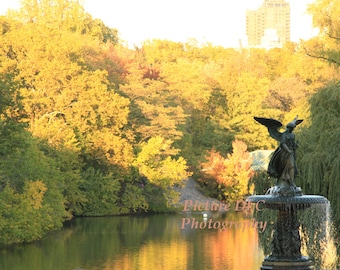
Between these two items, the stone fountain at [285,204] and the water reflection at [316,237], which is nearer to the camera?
the stone fountain at [285,204]

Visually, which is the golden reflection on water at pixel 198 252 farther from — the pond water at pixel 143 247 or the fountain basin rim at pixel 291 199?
the fountain basin rim at pixel 291 199

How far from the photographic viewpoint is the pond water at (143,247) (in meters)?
28.2

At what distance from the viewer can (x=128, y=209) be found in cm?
4441

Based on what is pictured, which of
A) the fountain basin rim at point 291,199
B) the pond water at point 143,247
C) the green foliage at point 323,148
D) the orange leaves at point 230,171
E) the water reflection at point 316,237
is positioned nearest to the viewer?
the fountain basin rim at point 291,199

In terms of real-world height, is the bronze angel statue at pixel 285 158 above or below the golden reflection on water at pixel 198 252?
above

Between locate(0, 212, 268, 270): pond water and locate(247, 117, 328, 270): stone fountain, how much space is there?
39.8 feet

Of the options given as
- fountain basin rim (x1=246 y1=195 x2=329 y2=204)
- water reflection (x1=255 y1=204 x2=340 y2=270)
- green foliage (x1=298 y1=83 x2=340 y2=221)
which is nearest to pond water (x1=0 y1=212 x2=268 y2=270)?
water reflection (x1=255 y1=204 x2=340 y2=270)

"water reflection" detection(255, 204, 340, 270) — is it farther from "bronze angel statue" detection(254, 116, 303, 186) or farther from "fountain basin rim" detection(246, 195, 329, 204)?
"fountain basin rim" detection(246, 195, 329, 204)

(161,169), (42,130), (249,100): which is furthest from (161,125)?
(249,100)

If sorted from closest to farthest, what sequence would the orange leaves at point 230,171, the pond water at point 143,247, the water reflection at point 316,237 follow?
1. the water reflection at point 316,237
2. the pond water at point 143,247
3. the orange leaves at point 230,171

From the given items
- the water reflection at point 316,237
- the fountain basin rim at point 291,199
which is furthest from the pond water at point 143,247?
the fountain basin rim at point 291,199

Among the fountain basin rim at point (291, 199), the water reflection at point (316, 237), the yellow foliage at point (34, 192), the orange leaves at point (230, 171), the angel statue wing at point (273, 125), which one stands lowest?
the water reflection at point (316, 237)

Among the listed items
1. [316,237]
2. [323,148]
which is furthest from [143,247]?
[323,148]

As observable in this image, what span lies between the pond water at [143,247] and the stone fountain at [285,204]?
1213 centimetres
